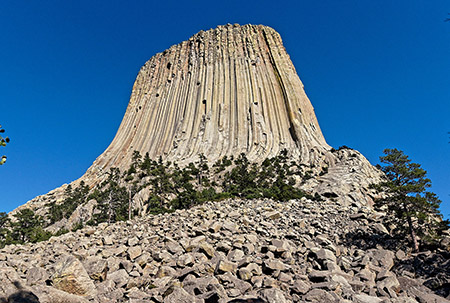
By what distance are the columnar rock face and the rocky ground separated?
39.0 m

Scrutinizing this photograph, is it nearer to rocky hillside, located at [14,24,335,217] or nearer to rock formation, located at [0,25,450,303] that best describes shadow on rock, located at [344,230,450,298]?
rock formation, located at [0,25,450,303]

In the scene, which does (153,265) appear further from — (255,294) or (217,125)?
(217,125)

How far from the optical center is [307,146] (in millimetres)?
57844

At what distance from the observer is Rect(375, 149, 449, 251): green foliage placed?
16.5 m

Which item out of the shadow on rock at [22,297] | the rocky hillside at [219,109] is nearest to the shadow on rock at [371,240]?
the shadow on rock at [22,297]

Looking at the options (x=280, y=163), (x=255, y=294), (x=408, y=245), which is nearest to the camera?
(x=255, y=294)

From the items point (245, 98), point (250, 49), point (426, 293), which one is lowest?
point (426, 293)

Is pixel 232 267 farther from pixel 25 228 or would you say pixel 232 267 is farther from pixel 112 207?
pixel 25 228

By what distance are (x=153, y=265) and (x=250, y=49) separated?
73165 mm

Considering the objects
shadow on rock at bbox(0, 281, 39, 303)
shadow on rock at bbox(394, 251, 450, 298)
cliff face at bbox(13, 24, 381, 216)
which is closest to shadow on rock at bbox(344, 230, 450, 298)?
shadow on rock at bbox(394, 251, 450, 298)

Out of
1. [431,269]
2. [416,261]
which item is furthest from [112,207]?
[431,269]

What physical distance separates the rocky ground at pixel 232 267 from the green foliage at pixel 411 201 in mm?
→ 1552

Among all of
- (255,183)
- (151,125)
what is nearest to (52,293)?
(255,183)

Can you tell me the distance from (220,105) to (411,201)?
53.8 meters
